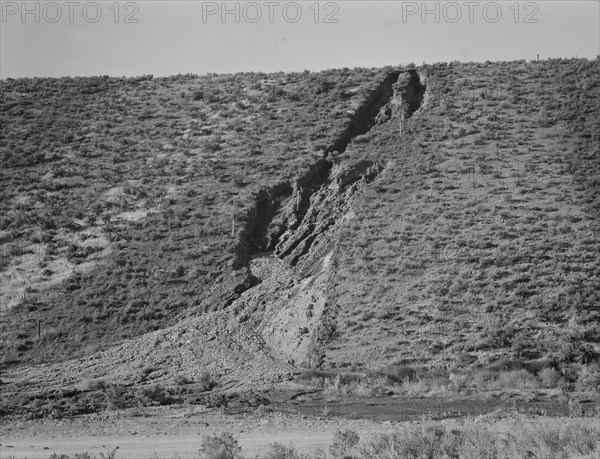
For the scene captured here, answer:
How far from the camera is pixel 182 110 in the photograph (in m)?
51.9

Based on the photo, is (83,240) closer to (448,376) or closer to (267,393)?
(267,393)

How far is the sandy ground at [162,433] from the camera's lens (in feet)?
55.4

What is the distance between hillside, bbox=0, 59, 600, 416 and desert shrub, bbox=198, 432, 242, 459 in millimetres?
9690

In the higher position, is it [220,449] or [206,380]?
[220,449]

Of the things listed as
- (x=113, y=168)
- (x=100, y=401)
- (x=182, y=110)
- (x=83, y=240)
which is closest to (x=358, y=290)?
(x=100, y=401)

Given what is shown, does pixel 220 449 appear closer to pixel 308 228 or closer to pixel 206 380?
pixel 206 380

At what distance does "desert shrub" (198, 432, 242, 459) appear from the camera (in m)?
15.2

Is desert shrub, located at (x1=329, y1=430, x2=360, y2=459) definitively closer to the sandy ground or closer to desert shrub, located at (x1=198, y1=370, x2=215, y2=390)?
the sandy ground

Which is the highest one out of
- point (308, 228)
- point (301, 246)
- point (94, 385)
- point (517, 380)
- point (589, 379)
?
point (308, 228)

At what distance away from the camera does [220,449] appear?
50.0 ft

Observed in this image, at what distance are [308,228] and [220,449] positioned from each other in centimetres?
2114

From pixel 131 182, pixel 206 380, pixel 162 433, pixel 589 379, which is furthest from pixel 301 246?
pixel 162 433

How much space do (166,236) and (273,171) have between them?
7405 mm

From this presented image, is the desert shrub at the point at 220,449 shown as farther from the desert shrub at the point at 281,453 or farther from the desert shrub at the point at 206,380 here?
the desert shrub at the point at 206,380
